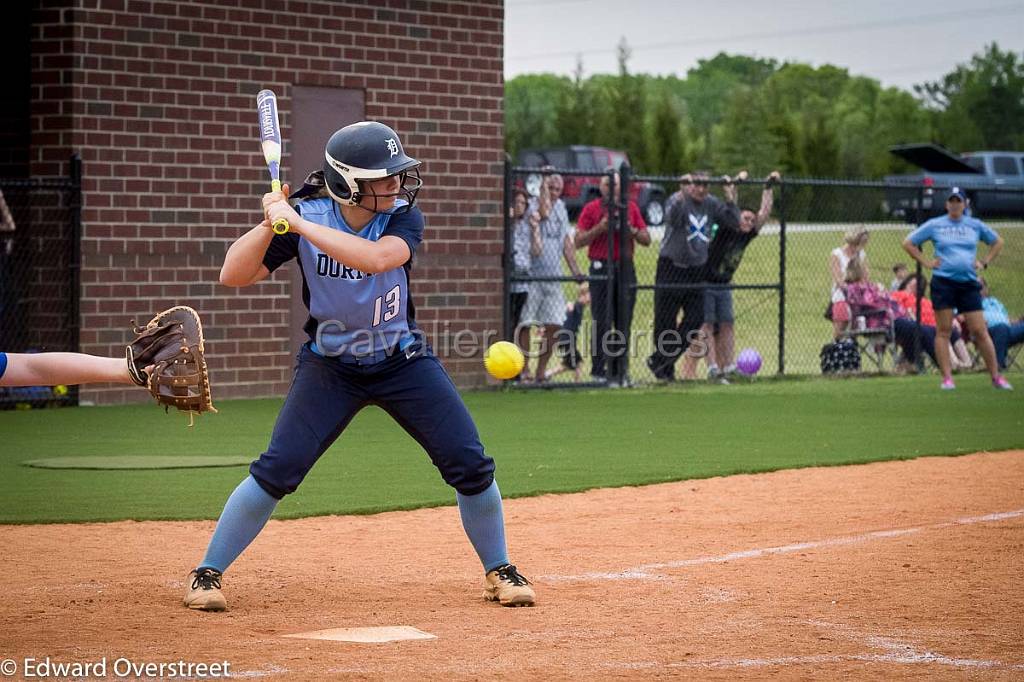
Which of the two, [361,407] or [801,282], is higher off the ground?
[361,407]

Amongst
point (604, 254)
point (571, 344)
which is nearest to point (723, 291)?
point (604, 254)

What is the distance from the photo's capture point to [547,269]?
18000 mm

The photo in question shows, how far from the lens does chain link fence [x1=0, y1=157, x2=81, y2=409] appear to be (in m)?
15.2

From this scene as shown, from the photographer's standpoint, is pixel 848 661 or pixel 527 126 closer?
pixel 848 661

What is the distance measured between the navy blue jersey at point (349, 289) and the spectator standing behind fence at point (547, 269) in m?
11.5

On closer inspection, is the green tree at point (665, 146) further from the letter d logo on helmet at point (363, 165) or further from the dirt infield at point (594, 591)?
the letter d logo on helmet at point (363, 165)

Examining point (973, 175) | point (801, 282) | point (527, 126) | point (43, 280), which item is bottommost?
point (801, 282)

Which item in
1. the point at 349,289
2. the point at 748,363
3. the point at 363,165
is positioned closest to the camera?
the point at 363,165

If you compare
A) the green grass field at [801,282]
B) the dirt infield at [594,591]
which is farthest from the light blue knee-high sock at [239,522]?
the green grass field at [801,282]

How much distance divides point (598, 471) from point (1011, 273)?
2734 centimetres

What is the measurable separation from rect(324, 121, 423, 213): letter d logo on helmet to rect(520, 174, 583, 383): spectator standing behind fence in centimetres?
1160

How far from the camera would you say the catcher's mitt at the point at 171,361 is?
6199 mm

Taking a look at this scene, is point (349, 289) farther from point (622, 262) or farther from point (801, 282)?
point (801, 282)

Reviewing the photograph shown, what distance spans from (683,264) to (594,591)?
12.0 m
